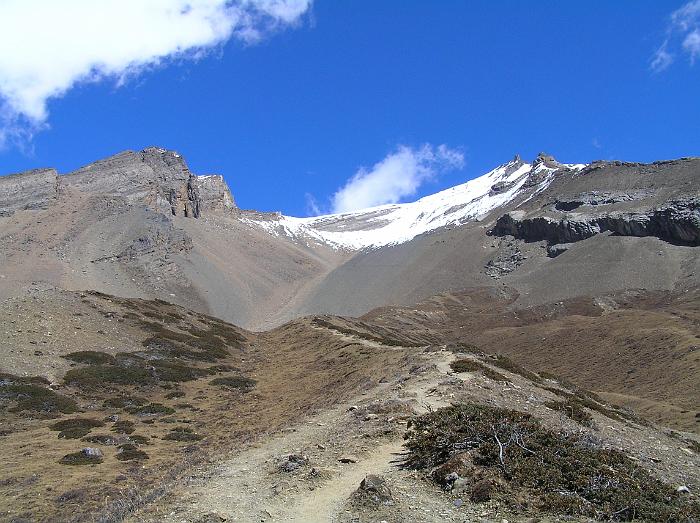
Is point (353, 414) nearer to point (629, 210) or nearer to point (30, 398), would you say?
point (30, 398)

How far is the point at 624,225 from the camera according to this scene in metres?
161

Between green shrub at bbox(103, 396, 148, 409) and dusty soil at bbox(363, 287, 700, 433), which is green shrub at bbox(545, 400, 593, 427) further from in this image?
dusty soil at bbox(363, 287, 700, 433)

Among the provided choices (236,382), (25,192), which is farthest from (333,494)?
(25,192)

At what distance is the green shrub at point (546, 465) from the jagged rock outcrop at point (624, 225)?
154140 mm

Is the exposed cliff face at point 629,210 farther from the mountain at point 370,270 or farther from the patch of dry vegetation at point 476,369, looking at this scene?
the patch of dry vegetation at point 476,369

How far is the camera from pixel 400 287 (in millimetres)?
173250

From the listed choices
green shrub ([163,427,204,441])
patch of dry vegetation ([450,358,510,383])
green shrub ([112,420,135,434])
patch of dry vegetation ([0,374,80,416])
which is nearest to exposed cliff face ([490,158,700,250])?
patch of dry vegetation ([450,358,510,383])

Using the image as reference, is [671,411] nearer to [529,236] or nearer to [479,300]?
[479,300]

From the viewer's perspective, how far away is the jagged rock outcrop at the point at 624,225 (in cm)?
14838

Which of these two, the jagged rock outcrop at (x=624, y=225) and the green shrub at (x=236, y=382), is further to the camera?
the jagged rock outcrop at (x=624, y=225)

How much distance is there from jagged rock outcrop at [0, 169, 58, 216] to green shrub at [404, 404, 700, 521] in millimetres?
200247

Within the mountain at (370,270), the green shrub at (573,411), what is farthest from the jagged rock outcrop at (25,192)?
the green shrub at (573,411)

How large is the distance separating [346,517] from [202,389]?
102ft

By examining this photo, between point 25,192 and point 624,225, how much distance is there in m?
188
